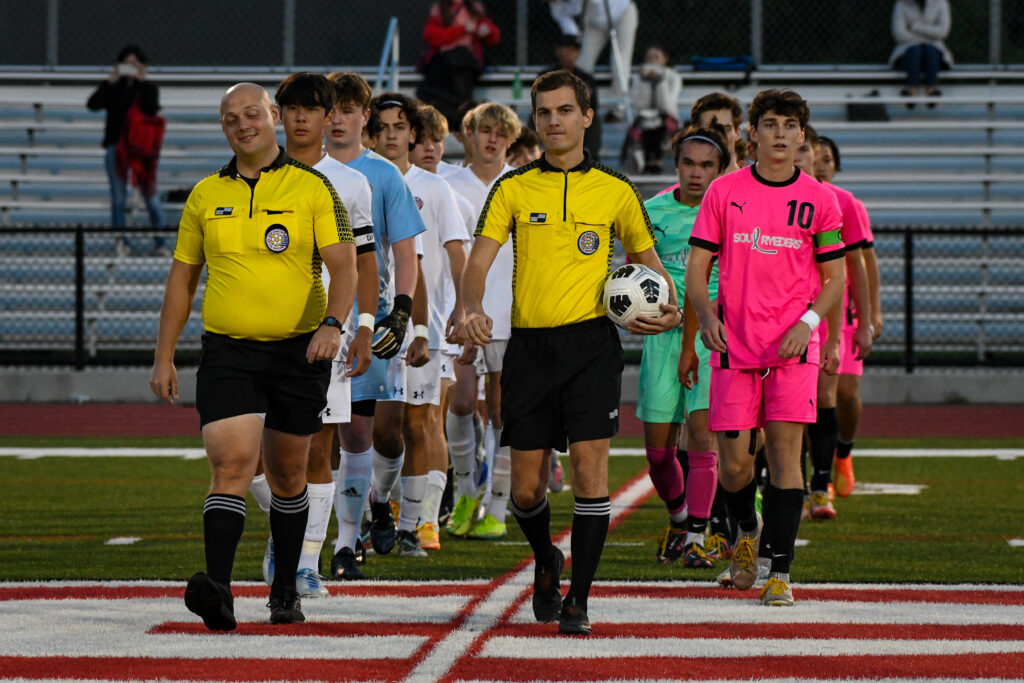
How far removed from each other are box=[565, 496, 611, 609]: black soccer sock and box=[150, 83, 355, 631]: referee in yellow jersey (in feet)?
3.37

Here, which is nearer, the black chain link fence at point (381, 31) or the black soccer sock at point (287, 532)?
the black soccer sock at point (287, 532)

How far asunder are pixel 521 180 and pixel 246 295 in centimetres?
113

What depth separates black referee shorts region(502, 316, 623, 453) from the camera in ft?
19.2

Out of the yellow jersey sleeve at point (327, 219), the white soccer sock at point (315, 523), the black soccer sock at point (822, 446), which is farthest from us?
the black soccer sock at point (822, 446)

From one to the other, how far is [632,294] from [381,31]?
1798cm

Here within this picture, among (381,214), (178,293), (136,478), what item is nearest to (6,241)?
(136,478)

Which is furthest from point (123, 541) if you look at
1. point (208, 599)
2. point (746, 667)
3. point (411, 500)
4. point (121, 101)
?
point (121, 101)

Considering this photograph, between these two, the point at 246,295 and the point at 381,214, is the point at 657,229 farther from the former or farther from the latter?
the point at 246,295

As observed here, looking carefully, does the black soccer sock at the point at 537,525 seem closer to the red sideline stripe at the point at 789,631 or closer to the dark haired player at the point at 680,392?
the red sideline stripe at the point at 789,631

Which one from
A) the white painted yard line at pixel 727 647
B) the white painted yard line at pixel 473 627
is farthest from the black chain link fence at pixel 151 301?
the white painted yard line at pixel 727 647

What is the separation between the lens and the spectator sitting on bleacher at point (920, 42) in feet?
72.1

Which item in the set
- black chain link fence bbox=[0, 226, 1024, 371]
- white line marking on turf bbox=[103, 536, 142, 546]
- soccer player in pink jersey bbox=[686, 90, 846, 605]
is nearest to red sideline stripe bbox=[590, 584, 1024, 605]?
soccer player in pink jersey bbox=[686, 90, 846, 605]

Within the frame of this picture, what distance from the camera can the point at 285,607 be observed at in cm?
584

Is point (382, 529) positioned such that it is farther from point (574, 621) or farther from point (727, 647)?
point (727, 647)
